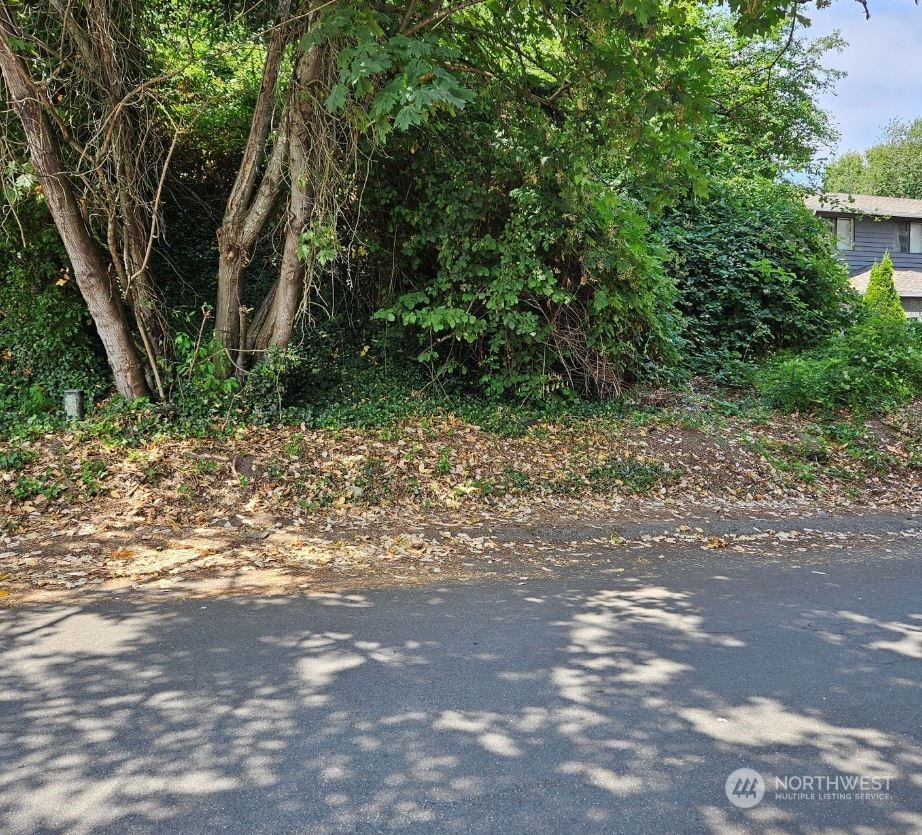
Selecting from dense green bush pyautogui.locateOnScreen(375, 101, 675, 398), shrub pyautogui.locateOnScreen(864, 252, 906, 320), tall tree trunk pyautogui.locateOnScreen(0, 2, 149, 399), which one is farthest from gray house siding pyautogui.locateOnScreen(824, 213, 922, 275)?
tall tree trunk pyautogui.locateOnScreen(0, 2, 149, 399)

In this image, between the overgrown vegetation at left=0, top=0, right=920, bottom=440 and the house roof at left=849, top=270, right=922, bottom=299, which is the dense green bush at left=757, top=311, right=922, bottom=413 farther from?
the house roof at left=849, top=270, right=922, bottom=299

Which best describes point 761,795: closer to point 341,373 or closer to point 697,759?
point 697,759

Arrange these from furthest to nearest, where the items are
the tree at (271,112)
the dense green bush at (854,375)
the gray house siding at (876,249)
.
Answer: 1. the gray house siding at (876,249)
2. the dense green bush at (854,375)
3. the tree at (271,112)

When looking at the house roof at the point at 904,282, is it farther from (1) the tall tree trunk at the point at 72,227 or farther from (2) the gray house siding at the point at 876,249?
(1) the tall tree trunk at the point at 72,227

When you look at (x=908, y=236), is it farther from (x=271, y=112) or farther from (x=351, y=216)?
(x=271, y=112)

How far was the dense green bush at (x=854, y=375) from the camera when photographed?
1158 centimetres

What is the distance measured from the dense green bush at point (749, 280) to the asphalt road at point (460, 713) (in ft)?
31.4

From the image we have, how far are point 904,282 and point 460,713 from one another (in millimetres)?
30777

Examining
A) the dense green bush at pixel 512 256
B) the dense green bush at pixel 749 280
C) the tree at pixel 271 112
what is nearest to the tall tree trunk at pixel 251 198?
the tree at pixel 271 112

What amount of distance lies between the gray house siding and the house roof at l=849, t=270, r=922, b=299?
454 millimetres

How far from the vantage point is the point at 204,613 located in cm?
510

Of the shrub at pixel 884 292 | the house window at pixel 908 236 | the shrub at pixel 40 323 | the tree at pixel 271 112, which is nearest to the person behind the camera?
the tree at pixel 271 112

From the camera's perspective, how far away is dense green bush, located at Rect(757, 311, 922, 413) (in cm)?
1158

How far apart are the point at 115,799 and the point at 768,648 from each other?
3689 mm
